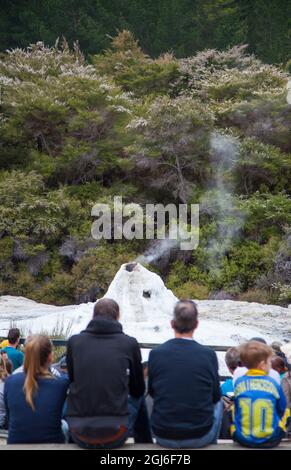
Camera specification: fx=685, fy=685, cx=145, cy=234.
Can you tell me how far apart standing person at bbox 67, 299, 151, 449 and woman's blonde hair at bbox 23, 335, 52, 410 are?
14 centimetres

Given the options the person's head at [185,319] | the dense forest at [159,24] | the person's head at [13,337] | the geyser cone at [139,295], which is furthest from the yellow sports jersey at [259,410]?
the dense forest at [159,24]

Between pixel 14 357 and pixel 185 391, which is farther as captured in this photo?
pixel 14 357

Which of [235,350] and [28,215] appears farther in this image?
[28,215]

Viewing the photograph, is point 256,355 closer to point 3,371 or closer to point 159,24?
point 3,371

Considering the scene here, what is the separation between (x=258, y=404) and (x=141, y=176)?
14.6 m

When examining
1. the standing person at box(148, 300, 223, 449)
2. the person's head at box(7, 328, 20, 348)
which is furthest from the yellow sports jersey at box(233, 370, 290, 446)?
the person's head at box(7, 328, 20, 348)

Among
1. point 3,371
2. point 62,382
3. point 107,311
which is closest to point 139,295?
point 3,371

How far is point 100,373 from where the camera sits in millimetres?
3705

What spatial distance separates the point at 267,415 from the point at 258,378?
203 mm

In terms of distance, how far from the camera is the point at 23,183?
16656 mm

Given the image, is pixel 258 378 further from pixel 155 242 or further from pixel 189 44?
pixel 189 44

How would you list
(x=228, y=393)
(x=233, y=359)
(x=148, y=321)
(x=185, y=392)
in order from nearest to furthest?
(x=185, y=392)
(x=233, y=359)
(x=228, y=393)
(x=148, y=321)

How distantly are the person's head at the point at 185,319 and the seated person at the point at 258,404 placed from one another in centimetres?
31
